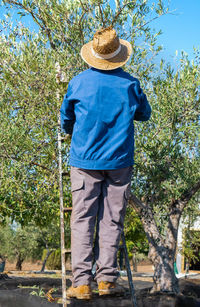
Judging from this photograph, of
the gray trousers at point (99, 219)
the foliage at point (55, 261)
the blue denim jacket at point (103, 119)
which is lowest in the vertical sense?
the foliage at point (55, 261)

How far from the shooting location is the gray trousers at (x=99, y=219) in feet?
14.1

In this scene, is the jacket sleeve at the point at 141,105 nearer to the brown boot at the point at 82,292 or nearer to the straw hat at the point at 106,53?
the straw hat at the point at 106,53

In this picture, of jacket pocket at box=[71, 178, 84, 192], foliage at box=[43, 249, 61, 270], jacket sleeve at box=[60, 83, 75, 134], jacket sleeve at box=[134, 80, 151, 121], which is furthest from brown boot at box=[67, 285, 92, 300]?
foliage at box=[43, 249, 61, 270]

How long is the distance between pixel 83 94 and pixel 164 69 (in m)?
7.93

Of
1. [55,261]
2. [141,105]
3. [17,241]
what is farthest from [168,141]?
[55,261]

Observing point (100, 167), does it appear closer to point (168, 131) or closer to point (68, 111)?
point (68, 111)

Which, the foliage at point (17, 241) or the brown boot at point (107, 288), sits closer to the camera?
the brown boot at point (107, 288)

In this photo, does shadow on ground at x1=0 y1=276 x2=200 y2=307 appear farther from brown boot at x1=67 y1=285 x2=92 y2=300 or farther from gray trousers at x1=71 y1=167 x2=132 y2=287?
gray trousers at x1=71 y1=167 x2=132 y2=287

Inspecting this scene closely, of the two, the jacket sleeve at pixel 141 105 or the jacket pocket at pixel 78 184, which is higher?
the jacket sleeve at pixel 141 105

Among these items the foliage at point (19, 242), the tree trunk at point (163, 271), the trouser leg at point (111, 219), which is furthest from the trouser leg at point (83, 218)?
the foliage at point (19, 242)

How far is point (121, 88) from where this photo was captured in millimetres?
4535

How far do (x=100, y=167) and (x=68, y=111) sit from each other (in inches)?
34.8

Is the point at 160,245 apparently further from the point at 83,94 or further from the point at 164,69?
the point at 83,94

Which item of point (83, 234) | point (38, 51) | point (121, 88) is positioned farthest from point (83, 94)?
point (38, 51)
